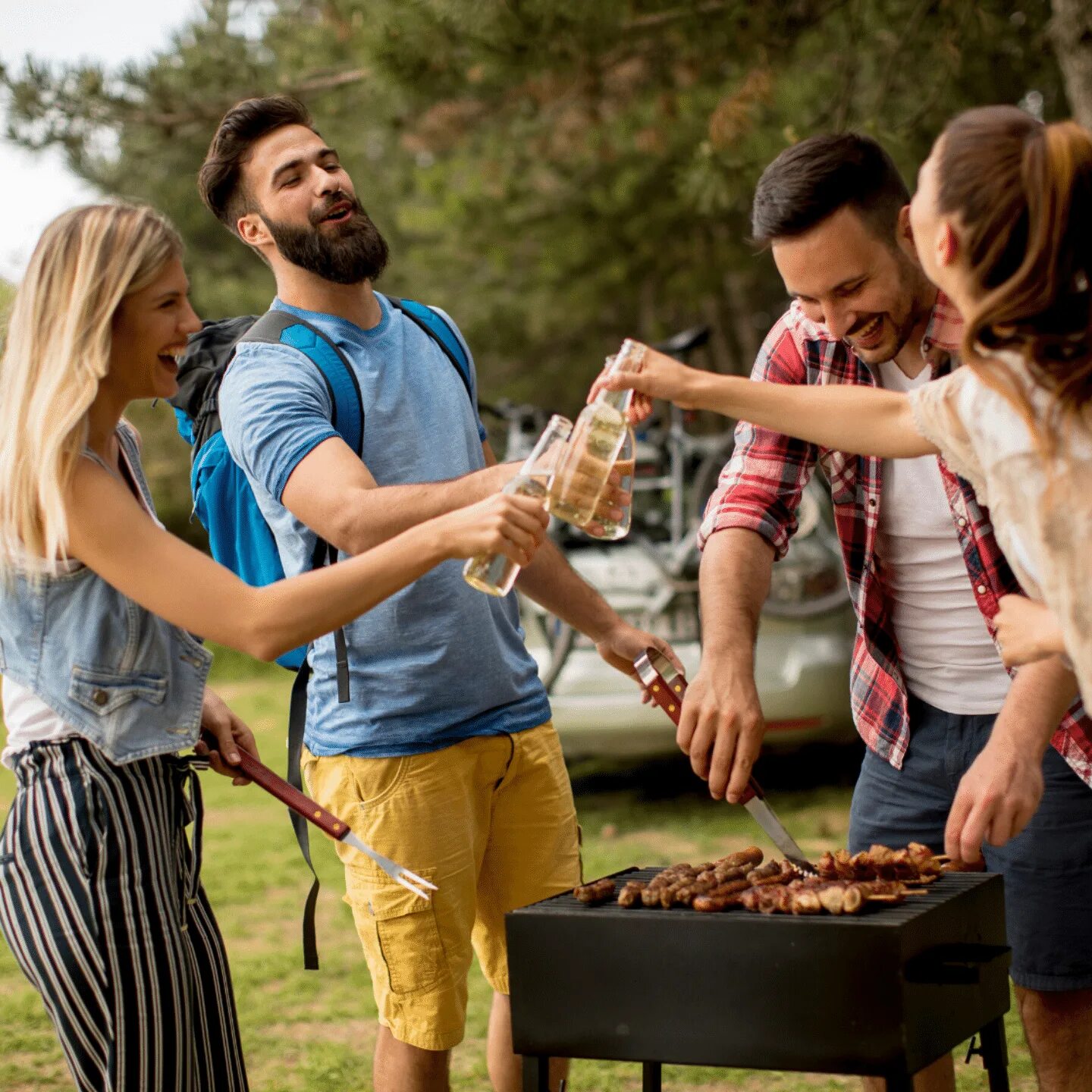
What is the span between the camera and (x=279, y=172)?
3.40 metres

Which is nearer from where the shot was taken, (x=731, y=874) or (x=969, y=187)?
(x=969, y=187)

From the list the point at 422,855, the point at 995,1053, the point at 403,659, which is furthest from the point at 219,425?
the point at 995,1053

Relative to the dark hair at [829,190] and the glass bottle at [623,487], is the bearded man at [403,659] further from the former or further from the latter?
the dark hair at [829,190]

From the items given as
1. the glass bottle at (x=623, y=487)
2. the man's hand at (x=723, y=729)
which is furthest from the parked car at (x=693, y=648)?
the glass bottle at (x=623, y=487)

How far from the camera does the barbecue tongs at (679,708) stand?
2.87m

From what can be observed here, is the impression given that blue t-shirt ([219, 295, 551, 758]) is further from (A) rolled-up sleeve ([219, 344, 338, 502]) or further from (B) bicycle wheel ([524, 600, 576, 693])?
(B) bicycle wheel ([524, 600, 576, 693])

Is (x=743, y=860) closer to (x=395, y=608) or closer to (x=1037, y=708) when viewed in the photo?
(x=1037, y=708)

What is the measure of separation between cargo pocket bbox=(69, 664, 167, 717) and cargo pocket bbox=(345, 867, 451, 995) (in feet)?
2.74

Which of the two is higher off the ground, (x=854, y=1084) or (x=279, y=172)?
(x=279, y=172)

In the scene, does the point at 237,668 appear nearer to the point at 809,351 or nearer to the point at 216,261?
the point at 216,261

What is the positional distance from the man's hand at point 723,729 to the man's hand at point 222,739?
2.85ft

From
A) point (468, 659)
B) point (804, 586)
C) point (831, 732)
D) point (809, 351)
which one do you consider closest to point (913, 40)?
point (804, 586)

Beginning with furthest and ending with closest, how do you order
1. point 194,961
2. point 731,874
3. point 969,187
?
1. point 731,874
2. point 194,961
3. point 969,187

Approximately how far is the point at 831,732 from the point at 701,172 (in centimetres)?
275
